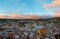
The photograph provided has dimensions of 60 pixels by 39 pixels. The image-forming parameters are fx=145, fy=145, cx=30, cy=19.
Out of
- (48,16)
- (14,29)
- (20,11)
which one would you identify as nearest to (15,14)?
(20,11)

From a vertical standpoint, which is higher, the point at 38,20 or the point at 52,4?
the point at 52,4

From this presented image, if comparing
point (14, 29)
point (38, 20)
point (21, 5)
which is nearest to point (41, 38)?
point (38, 20)

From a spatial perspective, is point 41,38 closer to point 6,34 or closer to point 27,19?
point 27,19

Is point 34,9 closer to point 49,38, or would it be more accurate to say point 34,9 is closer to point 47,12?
point 47,12

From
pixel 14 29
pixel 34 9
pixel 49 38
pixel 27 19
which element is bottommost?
pixel 49 38

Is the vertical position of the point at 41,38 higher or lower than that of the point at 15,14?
lower

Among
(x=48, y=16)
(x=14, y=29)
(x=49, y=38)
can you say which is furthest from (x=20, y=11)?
(x=49, y=38)

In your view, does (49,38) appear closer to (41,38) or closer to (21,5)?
(41,38)

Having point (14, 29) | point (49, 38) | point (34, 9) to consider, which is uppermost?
point (34, 9)
